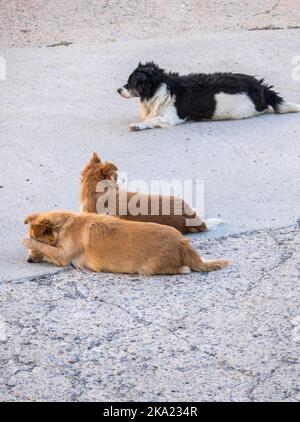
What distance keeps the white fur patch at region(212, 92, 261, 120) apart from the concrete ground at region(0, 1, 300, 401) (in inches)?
5.9

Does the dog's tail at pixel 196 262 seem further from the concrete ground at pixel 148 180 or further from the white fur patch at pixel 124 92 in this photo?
the white fur patch at pixel 124 92

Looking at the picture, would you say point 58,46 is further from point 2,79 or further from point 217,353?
point 217,353

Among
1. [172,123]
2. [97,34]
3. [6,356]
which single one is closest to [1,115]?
[172,123]

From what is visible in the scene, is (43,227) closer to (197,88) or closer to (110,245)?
(110,245)

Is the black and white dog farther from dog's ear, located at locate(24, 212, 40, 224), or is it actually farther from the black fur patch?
dog's ear, located at locate(24, 212, 40, 224)

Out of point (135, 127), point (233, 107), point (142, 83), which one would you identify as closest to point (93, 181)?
point (135, 127)

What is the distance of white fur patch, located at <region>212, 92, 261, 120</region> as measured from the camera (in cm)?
883

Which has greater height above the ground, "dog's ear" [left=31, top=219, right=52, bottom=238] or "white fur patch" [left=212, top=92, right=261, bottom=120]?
"white fur patch" [left=212, top=92, right=261, bottom=120]

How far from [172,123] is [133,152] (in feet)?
2.86

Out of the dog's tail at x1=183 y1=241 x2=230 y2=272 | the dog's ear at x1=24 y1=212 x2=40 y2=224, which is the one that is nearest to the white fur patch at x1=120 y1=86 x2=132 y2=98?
the dog's ear at x1=24 y1=212 x2=40 y2=224

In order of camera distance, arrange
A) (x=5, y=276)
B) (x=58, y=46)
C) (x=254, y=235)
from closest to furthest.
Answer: (x=5, y=276), (x=254, y=235), (x=58, y=46)

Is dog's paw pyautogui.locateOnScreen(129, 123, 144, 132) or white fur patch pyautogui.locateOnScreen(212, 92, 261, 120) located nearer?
dog's paw pyautogui.locateOnScreen(129, 123, 144, 132)

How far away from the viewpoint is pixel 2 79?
9.54 metres

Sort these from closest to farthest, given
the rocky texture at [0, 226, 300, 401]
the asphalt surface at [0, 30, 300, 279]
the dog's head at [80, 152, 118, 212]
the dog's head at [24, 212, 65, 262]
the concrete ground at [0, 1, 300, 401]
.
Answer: the rocky texture at [0, 226, 300, 401] → the concrete ground at [0, 1, 300, 401] → the dog's head at [24, 212, 65, 262] → the dog's head at [80, 152, 118, 212] → the asphalt surface at [0, 30, 300, 279]
